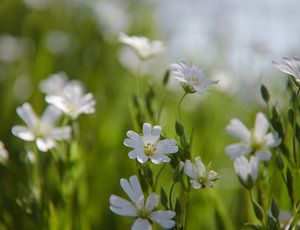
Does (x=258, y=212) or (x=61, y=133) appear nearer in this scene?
(x=258, y=212)

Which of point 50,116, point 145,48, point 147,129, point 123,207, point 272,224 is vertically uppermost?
point 145,48

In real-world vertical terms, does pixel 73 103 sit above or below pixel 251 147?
above

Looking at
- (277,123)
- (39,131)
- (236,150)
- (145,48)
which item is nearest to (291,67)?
(277,123)

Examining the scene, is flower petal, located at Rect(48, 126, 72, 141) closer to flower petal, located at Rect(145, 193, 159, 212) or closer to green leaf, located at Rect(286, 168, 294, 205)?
flower petal, located at Rect(145, 193, 159, 212)

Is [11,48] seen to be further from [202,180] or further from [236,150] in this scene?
[202,180]

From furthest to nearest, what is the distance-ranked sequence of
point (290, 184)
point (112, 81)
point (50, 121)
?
point (112, 81) → point (50, 121) → point (290, 184)

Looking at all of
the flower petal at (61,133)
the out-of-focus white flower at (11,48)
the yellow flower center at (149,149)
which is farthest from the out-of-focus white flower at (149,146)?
the out-of-focus white flower at (11,48)

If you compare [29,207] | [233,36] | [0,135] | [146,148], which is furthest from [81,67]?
[146,148]

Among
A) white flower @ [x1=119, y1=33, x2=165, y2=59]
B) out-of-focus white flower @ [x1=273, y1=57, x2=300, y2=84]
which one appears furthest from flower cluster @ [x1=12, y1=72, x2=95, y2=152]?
out-of-focus white flower @ [x1=273, y1=57, x2=300, y2=84]
